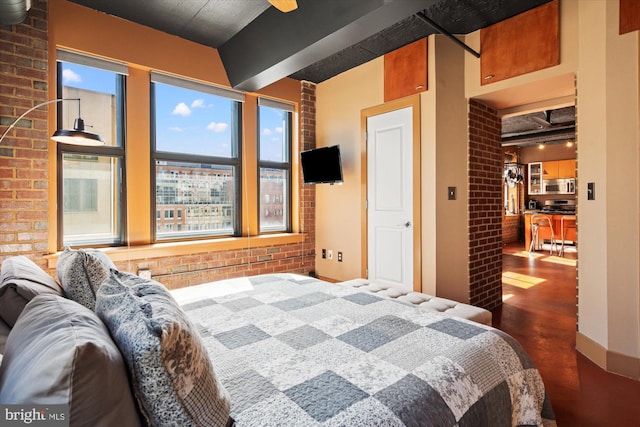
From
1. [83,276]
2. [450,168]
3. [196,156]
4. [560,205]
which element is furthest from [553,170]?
[83,276]

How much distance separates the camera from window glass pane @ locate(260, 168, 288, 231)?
4219 millimetres

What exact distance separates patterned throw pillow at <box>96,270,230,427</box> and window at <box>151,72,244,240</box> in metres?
2.83

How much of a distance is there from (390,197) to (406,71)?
1334 millimetres

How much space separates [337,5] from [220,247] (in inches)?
101

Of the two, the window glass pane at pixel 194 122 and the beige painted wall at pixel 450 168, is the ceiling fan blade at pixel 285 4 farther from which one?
the window glass pane at pixel 194 122

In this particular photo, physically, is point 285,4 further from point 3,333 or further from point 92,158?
point 92,158

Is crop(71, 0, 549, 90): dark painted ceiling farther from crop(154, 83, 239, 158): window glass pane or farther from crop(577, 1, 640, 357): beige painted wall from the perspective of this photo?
crop(577, 1, 640, 357): beige painted wall

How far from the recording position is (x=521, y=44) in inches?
112

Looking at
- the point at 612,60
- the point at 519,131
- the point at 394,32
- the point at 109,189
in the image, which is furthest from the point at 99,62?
the point at 519,131

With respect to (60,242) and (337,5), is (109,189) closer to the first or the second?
(60,242)

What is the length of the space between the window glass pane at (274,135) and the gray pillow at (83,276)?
2862mm

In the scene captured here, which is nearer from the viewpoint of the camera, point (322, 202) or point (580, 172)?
point (580, 172)

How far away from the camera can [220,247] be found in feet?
11.9

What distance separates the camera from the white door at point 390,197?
3508 millimetres
